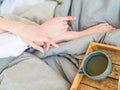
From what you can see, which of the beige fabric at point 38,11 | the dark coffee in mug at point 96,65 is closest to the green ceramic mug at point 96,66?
the dark coffee in mug at point 96,65

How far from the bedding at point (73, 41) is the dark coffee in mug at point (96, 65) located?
0.09 m

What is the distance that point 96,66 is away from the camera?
780 millimetres

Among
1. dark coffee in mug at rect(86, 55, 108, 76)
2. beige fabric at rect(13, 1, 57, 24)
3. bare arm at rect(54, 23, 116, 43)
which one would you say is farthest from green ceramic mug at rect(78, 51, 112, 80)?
beige fabric at rect(13, 1, 57, 24)

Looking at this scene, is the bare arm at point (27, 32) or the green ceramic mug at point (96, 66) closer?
the green ceramic mug at point (96, 66)

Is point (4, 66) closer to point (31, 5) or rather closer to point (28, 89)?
point (28, 89)

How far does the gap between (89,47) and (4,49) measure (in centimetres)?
34

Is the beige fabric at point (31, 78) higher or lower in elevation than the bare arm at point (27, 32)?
lower

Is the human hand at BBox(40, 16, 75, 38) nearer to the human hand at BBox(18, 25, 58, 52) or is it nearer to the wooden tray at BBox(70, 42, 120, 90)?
the human hand at BBox(18, 25, 58, 52)

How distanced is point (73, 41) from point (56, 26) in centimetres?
13

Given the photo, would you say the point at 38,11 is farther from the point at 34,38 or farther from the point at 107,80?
the point at 107,80

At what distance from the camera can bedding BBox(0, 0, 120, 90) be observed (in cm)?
86

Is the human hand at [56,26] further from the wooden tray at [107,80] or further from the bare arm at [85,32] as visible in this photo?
the wooden tray at [107,80]

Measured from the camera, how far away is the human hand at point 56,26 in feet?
3.23

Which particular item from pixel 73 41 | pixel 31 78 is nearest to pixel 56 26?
pixel 73 41
